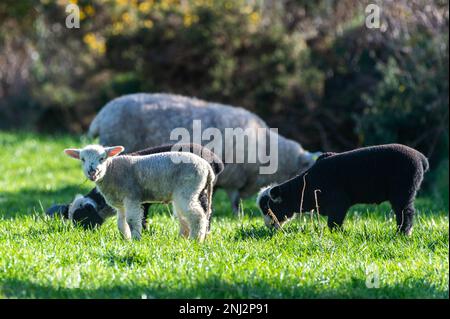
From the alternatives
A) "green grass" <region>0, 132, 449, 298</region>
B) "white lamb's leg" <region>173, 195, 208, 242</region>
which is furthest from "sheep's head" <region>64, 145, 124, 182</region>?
"white lamb's leg" <region>173, 195, 208, 242</region>

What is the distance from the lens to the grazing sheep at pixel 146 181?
25.1 feet

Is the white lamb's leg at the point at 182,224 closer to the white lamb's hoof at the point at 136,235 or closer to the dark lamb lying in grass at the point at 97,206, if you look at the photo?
the white lamb's hoof at the point at 136,235

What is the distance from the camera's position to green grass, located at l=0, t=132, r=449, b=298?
6.02m

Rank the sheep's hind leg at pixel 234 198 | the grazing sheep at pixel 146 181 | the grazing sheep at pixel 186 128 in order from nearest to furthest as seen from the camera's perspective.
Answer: the grazing sheep at pixel 146 181 < the sheep's hind leg at pixel 234 198 < the grazing sheep at pixel 186 128

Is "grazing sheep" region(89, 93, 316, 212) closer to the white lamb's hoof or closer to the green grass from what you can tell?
the green grass

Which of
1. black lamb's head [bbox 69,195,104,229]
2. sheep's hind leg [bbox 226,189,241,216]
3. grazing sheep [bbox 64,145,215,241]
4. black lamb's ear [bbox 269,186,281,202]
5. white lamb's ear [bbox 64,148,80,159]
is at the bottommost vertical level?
sheep's hind leg [bbox 226,189,241,216]

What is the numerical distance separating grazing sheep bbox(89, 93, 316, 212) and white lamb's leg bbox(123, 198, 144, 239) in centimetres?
383

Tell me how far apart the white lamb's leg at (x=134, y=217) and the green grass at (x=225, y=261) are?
15 centimetres

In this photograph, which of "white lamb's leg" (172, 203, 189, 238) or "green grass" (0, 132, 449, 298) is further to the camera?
"white lamb's leg" (172, 203, 189, 238)

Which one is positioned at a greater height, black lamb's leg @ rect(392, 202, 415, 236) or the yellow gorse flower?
the yellow gorse flower

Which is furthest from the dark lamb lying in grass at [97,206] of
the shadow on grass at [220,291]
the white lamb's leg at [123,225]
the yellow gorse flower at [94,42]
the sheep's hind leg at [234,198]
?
the yellow gorse flower at [94,42]

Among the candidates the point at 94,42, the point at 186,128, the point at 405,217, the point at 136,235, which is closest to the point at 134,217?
Answer: the point at 136,235

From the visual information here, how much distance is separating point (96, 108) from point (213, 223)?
11.1 metres
